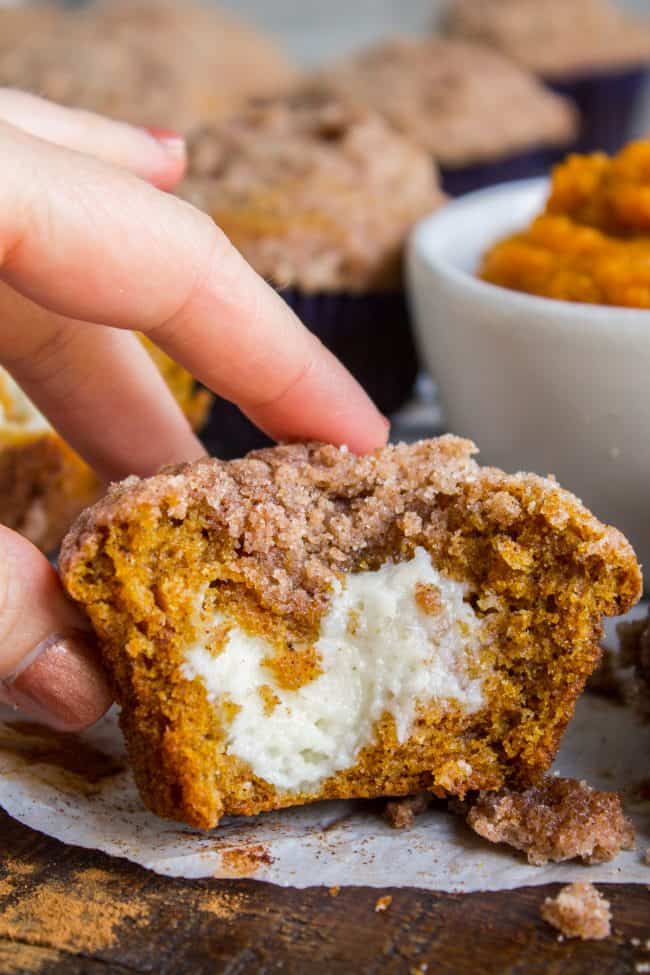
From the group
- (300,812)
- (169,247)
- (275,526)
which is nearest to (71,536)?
(275,526)

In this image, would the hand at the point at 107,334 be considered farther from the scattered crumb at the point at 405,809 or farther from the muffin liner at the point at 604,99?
the muffin liner at the point at 604,99

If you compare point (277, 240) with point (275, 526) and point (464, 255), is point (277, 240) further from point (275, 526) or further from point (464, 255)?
point (275, 526)

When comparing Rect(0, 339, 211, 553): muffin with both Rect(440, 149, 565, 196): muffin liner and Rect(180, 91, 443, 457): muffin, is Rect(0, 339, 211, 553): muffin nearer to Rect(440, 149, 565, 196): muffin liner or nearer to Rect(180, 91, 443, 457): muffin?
Rect(180, 91, 443, 457): muffin

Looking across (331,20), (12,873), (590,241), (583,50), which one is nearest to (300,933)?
(12,873)

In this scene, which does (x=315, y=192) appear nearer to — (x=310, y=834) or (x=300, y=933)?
(x=310, y=834)

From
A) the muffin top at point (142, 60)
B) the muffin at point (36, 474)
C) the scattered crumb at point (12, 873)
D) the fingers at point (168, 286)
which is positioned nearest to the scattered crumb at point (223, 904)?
the scattered crumb at point (12, 873)

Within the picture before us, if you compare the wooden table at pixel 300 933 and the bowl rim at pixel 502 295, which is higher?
the bowl rim at pixel 502 295
